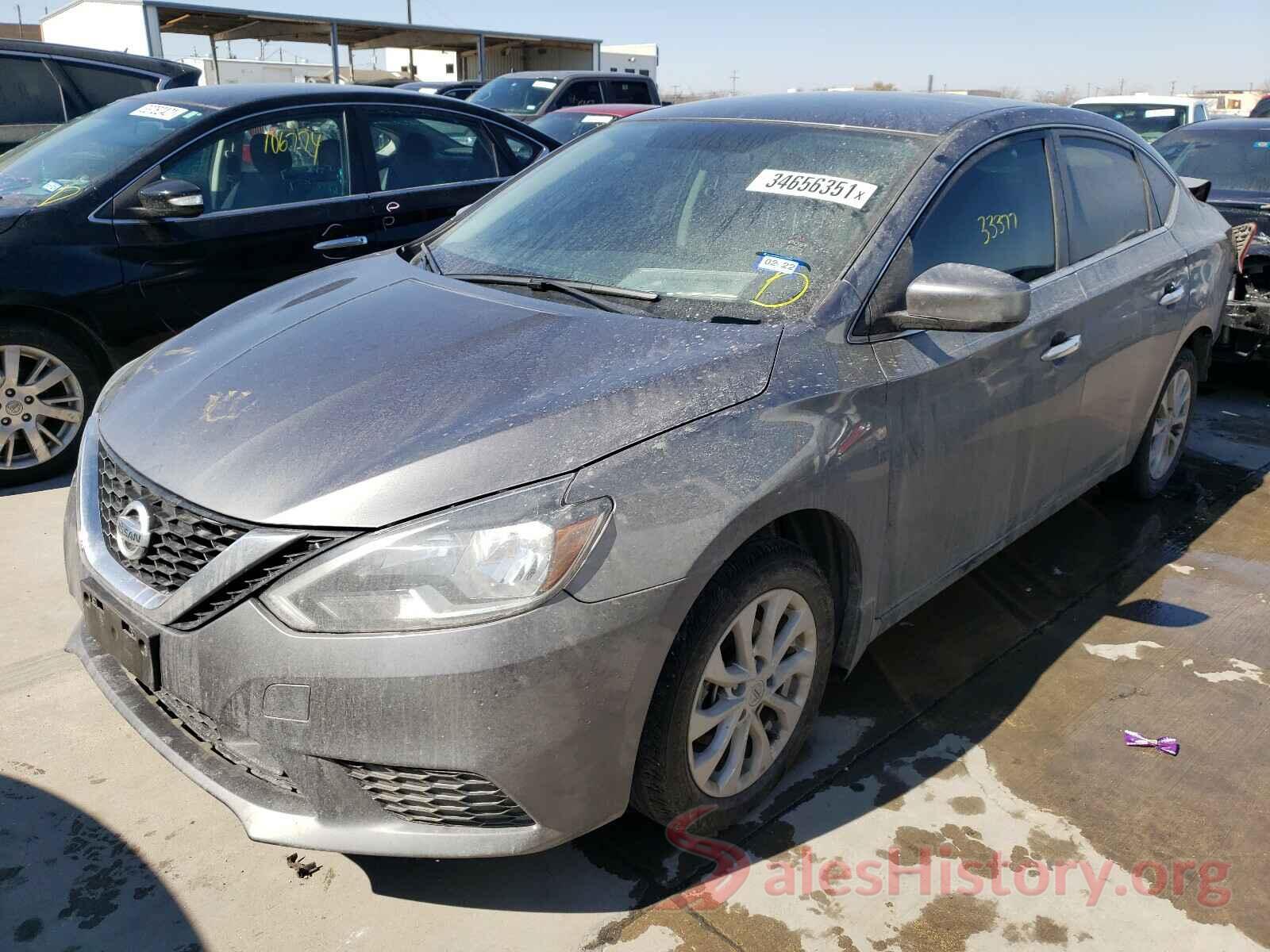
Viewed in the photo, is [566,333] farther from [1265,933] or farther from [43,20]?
[43,20]

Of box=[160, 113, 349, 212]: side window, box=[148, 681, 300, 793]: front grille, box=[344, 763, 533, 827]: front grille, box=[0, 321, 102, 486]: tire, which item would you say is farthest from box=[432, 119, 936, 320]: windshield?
box=[0, 321, 102, 486]: tire

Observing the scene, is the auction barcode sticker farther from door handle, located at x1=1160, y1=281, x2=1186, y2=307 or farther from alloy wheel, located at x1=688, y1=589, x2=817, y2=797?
door handle, located at x1=1160, y1=281, x2=1186, y2=307

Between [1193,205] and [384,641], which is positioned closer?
[384,641]

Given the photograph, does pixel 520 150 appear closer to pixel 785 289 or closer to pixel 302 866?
pixel 785 289

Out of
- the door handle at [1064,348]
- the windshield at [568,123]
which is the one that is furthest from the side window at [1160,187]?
the windshield at [568,123]

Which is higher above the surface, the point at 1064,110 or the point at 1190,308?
the point at 1064,110

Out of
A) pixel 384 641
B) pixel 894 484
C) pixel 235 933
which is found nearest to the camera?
pixel 384 641

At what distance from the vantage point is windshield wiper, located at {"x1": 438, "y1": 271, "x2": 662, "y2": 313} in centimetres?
268

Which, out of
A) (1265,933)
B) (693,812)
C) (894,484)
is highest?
(894,484)

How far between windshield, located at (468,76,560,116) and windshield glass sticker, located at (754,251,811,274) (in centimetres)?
1271

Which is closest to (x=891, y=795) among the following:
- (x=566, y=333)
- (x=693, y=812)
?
(x=693, y=812)

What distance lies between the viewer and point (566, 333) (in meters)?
2.49

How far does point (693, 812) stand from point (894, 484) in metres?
0.95

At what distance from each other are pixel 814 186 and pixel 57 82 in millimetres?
6795
